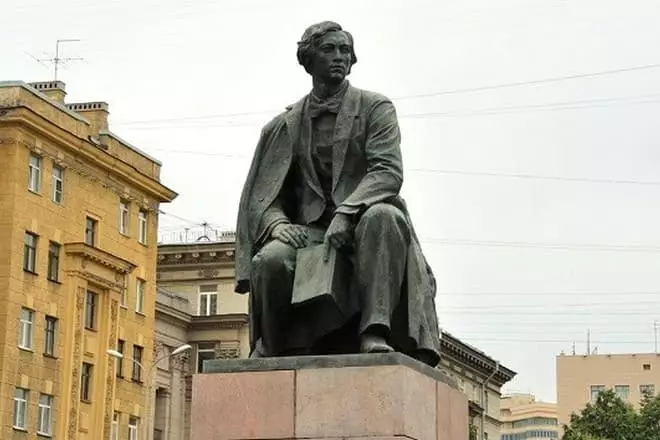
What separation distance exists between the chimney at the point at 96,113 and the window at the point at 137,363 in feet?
27.3

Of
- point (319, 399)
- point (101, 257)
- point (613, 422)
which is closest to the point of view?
point (319, 399)

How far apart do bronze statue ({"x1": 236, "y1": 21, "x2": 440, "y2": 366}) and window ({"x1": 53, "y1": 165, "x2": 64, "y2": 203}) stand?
4065 centimetres

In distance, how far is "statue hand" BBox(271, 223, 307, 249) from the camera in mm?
10273

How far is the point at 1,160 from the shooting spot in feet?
158

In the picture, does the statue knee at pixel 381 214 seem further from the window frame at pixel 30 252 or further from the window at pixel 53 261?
the window at pixel 53 261

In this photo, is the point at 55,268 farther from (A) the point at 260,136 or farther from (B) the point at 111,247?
(A) the point at 260,136

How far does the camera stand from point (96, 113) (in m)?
56.0

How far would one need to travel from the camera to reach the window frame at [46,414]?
48500 millimetres

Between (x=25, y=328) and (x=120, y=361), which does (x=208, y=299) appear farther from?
(x=25, y=328)

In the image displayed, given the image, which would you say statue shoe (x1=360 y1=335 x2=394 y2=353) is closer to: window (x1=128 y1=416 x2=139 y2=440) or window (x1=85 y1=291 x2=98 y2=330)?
window (x1=85 y1=291 x2=98 y2=330)

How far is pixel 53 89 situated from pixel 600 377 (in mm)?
72937

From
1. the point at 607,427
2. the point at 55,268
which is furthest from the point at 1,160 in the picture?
the point at 607,427

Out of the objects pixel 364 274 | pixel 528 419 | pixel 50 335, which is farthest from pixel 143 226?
pixel 528 419

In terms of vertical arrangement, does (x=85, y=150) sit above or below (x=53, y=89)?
below
